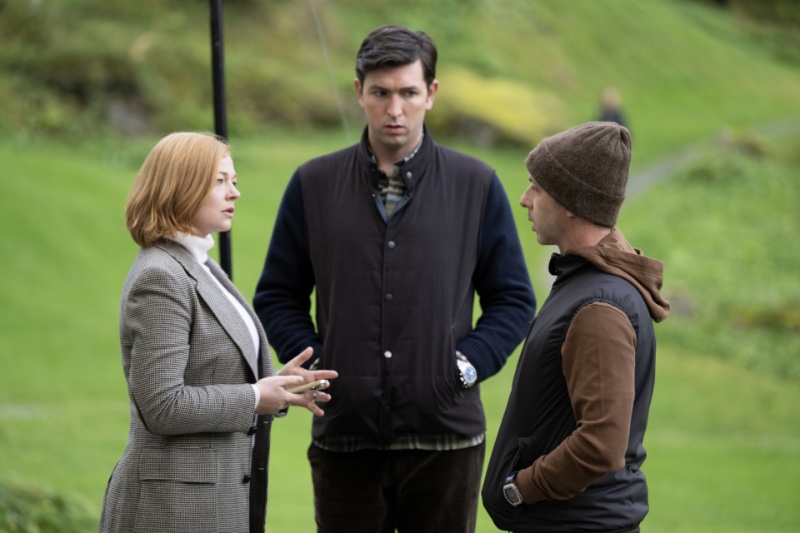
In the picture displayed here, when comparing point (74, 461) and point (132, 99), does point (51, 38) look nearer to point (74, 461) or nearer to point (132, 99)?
point (132, 99)

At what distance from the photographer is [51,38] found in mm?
14641

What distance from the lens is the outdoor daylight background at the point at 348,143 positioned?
8.20 m

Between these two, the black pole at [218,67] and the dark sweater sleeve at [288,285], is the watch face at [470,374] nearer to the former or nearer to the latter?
the dark sweater sleeve at [288,285]

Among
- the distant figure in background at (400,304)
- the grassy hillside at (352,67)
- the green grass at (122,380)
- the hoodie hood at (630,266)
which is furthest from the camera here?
the grassy hillside at (352,67)

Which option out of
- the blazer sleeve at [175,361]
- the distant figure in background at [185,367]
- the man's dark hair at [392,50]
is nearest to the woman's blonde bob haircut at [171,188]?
the distant figure in background at [185,367]

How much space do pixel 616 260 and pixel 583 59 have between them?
2214 cm

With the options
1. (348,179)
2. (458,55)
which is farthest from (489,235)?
(458,55)

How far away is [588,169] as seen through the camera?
2.66 m

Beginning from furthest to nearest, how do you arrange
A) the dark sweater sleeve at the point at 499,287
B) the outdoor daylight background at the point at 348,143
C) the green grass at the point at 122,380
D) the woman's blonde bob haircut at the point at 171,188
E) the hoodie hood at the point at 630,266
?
the outdoor daylight background at the point at 348,143
the green grass at the point at 122,380
the dark sweater sleeve at the point at 499,287
the woman's blonde bob haircut at the point at 171,188
the hoodie hood at the point at 630,266

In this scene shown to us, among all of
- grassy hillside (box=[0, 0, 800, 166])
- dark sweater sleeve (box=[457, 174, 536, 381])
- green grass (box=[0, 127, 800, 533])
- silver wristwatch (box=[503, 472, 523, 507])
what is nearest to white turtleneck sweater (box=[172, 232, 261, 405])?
silver wristwatch (box=[503, 472, 523, 507])

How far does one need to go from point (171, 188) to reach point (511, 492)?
1089 millimetres

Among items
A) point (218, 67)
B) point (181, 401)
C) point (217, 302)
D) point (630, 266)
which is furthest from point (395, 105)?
point (181, 401)

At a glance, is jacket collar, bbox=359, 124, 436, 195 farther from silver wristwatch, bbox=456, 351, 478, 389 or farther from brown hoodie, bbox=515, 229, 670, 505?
brown hoodie, bbox=515, 229, 670, 505

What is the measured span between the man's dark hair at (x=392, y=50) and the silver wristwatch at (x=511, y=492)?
52.7 inches
